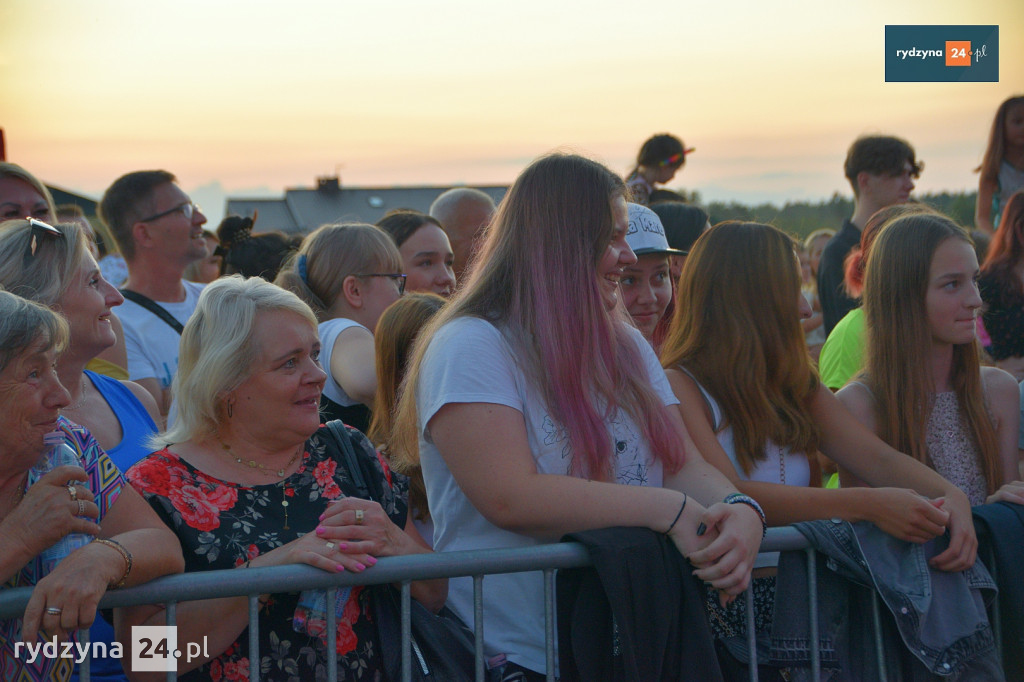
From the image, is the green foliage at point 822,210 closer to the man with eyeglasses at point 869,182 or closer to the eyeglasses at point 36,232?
the man with eyeglasses at point 869,182

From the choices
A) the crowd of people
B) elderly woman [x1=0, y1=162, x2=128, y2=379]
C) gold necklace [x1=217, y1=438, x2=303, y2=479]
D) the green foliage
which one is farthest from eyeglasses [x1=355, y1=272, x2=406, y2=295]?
the green foliage

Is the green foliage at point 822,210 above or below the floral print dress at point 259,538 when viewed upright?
above

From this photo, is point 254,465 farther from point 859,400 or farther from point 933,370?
point 933,370

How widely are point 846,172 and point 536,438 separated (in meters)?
4.27

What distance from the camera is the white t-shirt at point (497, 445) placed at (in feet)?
7.34

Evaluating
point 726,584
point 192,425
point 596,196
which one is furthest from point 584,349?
point 192,425

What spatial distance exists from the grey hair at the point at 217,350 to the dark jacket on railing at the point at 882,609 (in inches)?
62.7

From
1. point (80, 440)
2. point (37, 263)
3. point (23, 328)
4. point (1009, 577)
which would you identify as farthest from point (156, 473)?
point (1009, 577)

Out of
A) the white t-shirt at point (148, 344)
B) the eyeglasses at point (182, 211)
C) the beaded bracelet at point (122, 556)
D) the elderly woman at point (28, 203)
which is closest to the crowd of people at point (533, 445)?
the beaded bracelet at point (122, 556)

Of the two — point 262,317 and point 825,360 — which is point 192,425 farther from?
point 825,360

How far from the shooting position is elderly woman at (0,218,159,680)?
2.74 meters

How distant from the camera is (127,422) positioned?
2.92 meters

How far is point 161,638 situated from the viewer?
2113mm

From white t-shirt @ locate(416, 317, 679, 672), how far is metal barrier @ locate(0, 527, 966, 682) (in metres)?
0.09
